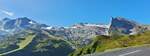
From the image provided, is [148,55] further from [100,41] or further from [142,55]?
[100,41]

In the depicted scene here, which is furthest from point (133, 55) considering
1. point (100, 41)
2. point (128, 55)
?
point (100, 41)

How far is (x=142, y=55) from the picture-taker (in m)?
21.6

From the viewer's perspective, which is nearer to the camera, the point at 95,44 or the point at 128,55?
the point at 128,55

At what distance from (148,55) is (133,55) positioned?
3.33ft

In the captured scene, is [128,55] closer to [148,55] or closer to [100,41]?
[148,55]

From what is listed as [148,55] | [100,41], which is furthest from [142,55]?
[100,41]

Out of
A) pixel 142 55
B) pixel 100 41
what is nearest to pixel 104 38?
pixel 100 41

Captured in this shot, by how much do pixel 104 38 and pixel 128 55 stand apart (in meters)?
→ 109

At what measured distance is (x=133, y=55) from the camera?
2152cm

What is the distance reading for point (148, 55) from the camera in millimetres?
21469

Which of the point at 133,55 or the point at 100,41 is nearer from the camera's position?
the point at 133,55

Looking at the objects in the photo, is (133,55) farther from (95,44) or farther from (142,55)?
(95,44)

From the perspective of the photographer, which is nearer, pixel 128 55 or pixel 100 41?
pixel 128 55

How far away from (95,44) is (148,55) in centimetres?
11045
